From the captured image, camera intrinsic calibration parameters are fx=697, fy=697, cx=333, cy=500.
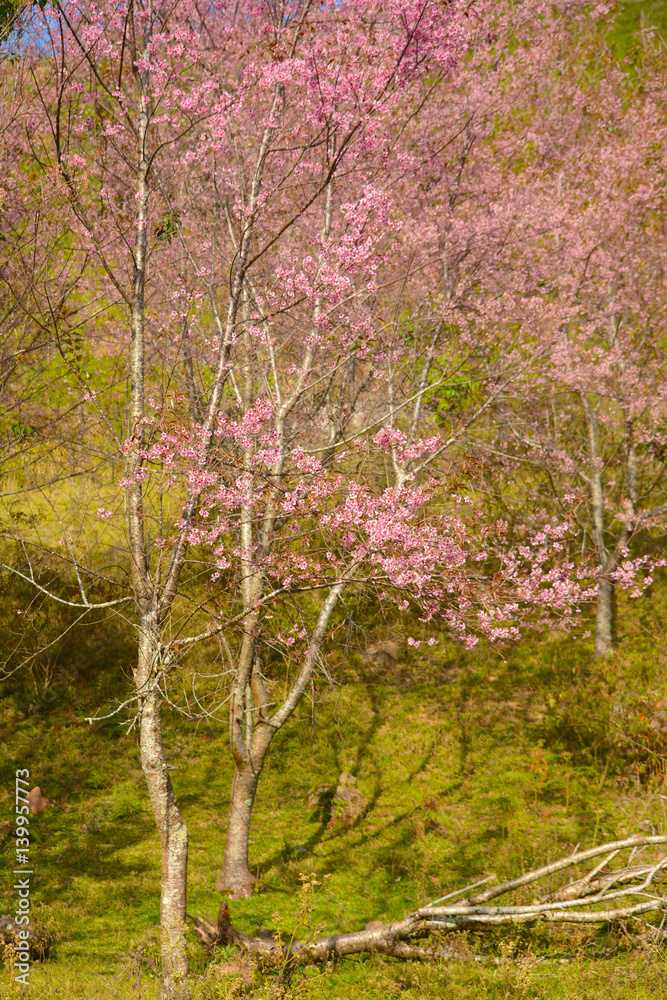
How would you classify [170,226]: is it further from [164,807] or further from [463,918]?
[463,918]

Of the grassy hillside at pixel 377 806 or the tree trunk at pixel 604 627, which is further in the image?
the tree trunk at pixel 604 627

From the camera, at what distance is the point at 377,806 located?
9828 mm

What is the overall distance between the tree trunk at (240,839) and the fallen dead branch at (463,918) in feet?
3.54

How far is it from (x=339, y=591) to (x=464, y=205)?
6.31 metres

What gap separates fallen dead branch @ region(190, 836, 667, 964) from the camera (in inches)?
224

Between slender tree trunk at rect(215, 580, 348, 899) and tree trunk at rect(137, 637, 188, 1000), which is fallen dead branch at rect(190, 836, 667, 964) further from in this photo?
slender tree trunk at rect(215, 580, 348, 899)

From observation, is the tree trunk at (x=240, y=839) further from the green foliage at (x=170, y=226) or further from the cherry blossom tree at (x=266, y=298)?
the green foliage at (x=170, y=226)

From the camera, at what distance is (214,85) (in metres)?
6.64

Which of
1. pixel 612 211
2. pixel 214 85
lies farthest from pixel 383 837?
pixel 612 211

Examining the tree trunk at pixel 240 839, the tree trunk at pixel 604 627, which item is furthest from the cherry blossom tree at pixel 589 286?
the tree trunk at pixel 240 839

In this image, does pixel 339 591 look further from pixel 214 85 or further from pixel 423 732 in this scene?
pixel 214 85

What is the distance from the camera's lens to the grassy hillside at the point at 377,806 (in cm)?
637

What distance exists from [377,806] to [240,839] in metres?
2.46

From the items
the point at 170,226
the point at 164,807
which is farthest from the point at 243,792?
the point at 170,226
